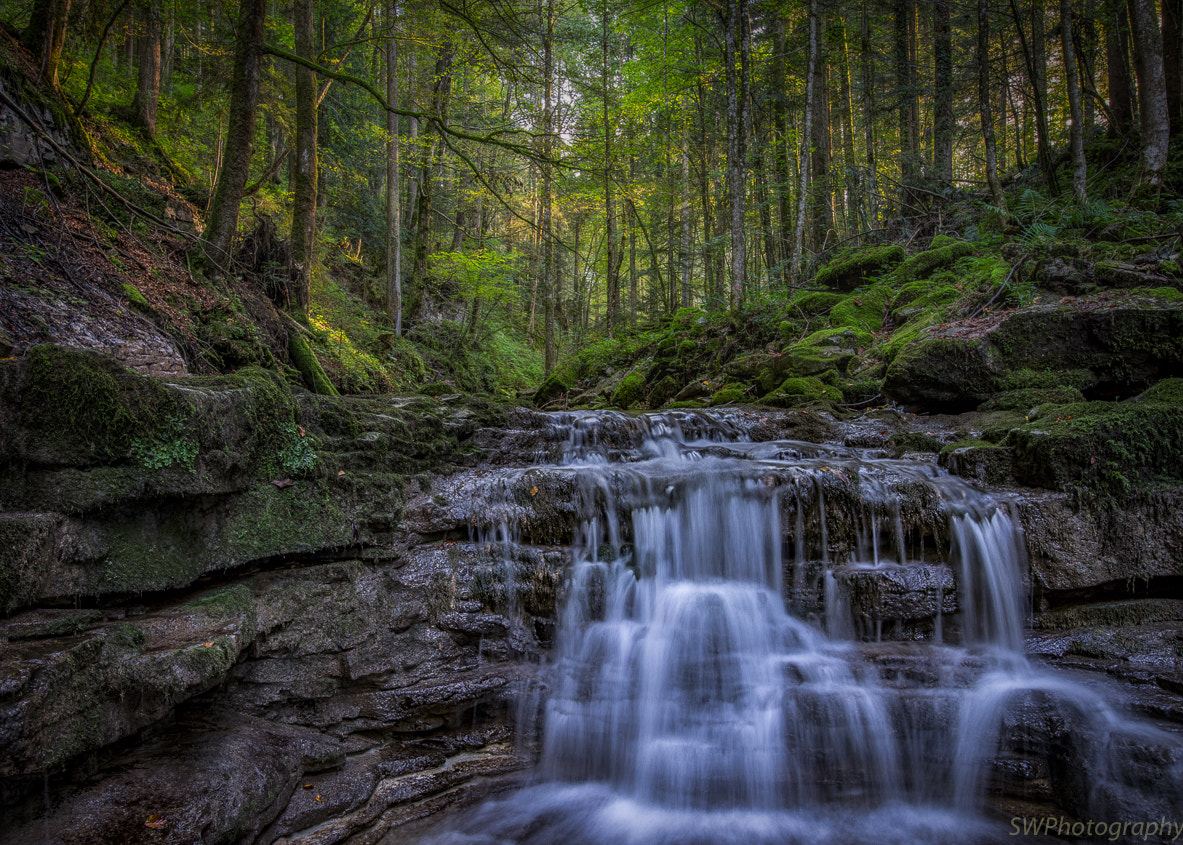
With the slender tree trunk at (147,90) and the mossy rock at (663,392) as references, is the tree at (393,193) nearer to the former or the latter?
the slender tree trunk at (147,90)

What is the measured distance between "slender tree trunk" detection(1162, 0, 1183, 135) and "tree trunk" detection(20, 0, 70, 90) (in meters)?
17.6

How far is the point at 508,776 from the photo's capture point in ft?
13.8

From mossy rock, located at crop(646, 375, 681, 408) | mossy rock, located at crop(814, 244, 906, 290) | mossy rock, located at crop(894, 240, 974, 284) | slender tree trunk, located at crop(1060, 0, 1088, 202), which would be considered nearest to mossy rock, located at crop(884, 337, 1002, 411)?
mossy rock, located at crop(894, 240, 974, 284)

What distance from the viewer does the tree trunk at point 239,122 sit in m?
6.89

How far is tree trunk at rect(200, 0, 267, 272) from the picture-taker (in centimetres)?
689

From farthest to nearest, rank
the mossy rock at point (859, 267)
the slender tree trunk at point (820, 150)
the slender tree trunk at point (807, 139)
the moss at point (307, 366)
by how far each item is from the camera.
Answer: the slender tree trunk at point (820, 150) → the slender tree trunk at point (807, 139) → the mossy rock at point (859, 267) → the moss at point (307, 366)

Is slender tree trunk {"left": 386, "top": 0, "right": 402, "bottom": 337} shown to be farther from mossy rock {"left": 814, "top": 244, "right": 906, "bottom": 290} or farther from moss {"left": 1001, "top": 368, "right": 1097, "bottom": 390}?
moss {"left": 1001, "top": 368, "right": 1097, "bottom": 390}

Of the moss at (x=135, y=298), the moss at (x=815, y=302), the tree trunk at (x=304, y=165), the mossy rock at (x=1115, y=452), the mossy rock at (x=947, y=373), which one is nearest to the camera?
the mossy rock at (x=1115, y=452)

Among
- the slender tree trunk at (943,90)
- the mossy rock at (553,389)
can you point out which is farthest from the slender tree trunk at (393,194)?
the slender tree trunk at (943,90)

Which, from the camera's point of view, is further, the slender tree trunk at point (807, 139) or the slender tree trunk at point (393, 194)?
the slender tree trunk at point (807, 139)

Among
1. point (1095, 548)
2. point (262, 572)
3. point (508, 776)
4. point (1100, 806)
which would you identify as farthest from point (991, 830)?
point (262, 572)

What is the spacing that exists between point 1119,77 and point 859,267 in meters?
6.24

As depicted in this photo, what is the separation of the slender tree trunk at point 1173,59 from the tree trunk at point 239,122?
15.2 metres

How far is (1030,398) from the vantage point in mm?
7062
